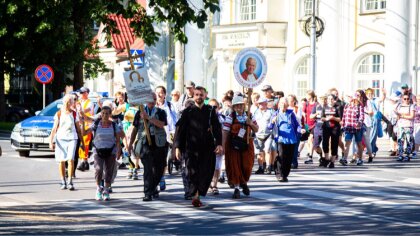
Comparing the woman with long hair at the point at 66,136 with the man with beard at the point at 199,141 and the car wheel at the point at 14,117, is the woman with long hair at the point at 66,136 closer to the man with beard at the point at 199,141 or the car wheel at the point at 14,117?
the man with beard at the point at 199,141

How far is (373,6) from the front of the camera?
138ft

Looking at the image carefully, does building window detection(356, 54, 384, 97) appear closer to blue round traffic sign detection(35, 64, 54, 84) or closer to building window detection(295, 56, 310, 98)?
→ building window detection(295, 56, 310, 98)

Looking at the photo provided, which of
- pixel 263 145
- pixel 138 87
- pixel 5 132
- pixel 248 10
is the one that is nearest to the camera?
pixel 138 87

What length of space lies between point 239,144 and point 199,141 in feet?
5.26

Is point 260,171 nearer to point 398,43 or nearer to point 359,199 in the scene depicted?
point 359,199

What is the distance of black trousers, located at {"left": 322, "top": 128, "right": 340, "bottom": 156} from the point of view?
26.0 metres

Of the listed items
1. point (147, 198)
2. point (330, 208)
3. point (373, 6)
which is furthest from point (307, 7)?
point (330, 208)

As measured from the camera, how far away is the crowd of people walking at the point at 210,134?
17531mm

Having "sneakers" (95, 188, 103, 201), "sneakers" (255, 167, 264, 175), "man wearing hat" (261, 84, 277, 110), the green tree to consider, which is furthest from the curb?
"sneakers" (95, 188, 103, 201)

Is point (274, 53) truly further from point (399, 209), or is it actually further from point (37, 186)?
point (399, 209)

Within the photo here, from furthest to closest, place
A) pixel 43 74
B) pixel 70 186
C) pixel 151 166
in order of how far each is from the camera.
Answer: pixel 43 74
pixel 70 186
pixel 151 166

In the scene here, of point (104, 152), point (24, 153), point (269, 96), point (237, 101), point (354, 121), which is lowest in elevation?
point (24, 153)

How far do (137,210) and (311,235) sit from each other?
3945 mm

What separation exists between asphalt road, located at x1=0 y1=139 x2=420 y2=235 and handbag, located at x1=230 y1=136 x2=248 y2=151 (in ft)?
2.80
